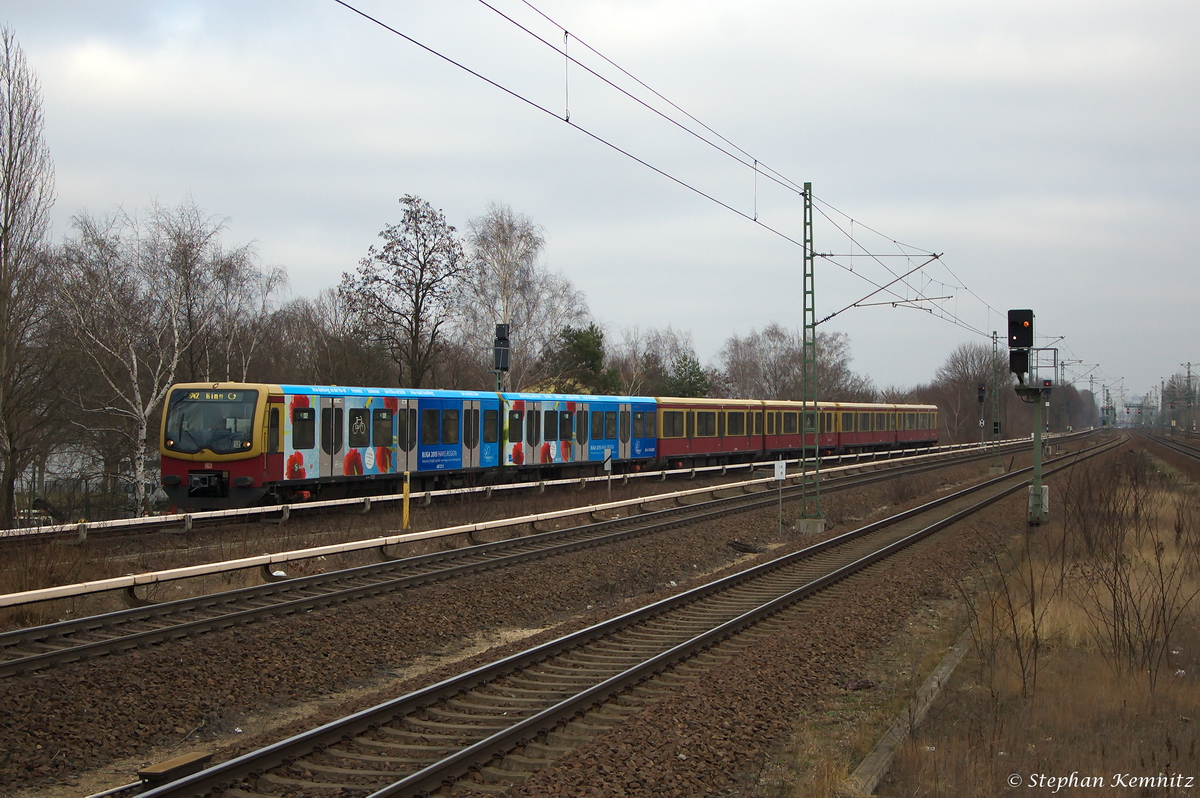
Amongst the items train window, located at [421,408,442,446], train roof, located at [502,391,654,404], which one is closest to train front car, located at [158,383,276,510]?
train window, located at [421,408,442,446]

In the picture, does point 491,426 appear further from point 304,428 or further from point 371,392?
point 304,428

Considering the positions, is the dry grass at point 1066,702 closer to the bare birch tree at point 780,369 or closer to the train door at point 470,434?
the train door at point 470,434

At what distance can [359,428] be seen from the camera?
2072 centimetres

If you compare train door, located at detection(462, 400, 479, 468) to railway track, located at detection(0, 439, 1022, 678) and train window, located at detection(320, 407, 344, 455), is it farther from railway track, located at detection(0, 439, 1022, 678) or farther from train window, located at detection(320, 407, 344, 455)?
railway track, located at detection(0, 439, 1022, 678)

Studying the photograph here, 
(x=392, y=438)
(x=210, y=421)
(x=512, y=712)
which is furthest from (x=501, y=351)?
(x=512, y=712)

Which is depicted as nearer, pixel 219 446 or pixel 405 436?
pixel 219 446

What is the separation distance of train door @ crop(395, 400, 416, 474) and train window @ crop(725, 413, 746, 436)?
17.5 meters

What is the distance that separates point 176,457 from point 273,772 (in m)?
14.4

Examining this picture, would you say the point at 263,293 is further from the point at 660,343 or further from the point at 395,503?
the point at 660,343

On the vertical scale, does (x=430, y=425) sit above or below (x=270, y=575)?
above

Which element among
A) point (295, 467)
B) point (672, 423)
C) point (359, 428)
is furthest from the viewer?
point (672, 423)

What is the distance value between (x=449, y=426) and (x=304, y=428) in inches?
186

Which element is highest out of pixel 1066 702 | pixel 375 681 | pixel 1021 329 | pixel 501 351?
pixel 1021 329

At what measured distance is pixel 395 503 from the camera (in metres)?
21.7
